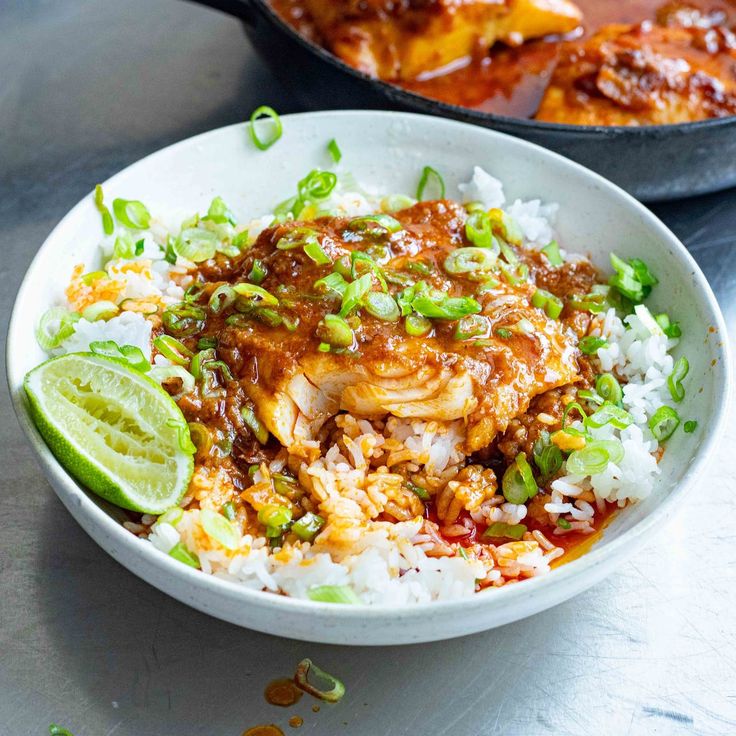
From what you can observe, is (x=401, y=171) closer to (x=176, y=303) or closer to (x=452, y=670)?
(x=176, y=303)

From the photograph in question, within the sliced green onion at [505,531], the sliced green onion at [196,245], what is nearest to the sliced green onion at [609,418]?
the sliced green onion at [505,531]

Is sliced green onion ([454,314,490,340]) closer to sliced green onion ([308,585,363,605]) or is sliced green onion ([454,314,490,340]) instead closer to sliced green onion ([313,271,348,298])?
sliced green onion ([313,271,348,298])

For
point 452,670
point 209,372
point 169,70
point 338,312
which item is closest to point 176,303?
point 209,372

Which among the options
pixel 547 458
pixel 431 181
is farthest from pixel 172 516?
pixel 431 181

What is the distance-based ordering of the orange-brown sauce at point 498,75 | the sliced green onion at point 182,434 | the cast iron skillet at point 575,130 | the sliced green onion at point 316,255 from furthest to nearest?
1. the orange-brown sauce at point 498,75
2. the cast iron skillet at point 575,130
3. the sliced green onion at point 316,255
4. the sliced green onion at point 182,434

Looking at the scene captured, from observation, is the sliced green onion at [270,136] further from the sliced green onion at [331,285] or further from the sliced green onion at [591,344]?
the sliced green onion at [591,344]

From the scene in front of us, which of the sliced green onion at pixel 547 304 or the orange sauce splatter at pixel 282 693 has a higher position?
the sliced green onion at pixel 547 304

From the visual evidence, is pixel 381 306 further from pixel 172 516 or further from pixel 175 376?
pixel 172 516
